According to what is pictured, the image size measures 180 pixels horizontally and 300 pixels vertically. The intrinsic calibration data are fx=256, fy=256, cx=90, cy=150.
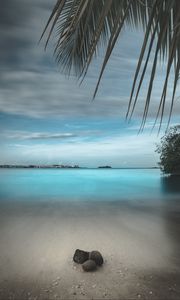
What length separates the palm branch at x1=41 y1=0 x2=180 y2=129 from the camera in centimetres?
93

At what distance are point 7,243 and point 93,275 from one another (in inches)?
124

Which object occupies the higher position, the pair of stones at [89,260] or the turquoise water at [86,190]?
the pair of stones at [89,260]

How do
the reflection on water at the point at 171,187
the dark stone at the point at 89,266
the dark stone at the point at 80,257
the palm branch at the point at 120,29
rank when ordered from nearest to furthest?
1. the palm branch at the point at 120,29
2. the dark stone at the point at 89,266
3. the dark stone at the point at 80,257
4. the reflection on water at the point at 171,187

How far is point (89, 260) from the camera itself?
472cm

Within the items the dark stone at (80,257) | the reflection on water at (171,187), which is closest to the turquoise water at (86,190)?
the reflection on water at (171,187)

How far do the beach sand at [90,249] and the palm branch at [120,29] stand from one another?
324 cm

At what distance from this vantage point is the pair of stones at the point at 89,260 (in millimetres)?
4580

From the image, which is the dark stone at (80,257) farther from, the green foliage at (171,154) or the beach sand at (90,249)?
the green foliage at (171,154)

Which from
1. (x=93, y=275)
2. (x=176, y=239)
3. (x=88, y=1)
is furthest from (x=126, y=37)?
(x=176, y=239)

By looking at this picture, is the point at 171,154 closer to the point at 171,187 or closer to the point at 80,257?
the point at 171,187

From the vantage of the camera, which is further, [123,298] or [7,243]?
[7,243]

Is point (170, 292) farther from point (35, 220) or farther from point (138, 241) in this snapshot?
point (35, 220)

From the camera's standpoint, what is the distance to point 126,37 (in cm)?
283

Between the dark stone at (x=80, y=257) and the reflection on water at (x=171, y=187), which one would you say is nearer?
the dark stone at (x=80, y=257)
